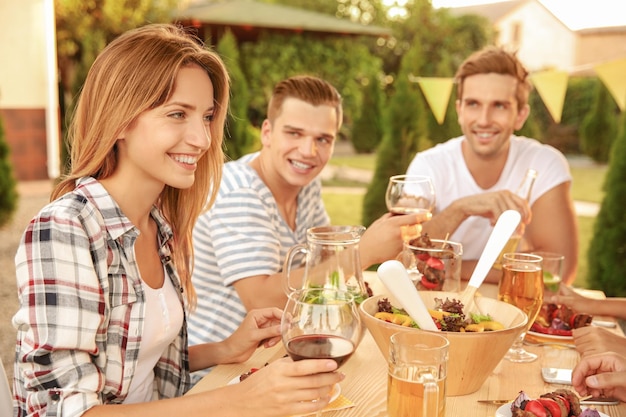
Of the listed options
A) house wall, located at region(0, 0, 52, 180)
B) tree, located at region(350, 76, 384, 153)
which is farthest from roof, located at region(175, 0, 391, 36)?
house wall, located at region(0, 0, 52, 180)

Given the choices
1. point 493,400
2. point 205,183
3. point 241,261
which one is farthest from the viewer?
point 241,261

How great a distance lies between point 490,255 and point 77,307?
36.8 inches

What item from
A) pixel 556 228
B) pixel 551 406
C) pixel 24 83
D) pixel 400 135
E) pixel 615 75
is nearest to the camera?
pixel 551 406

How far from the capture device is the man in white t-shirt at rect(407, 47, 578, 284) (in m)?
3.09

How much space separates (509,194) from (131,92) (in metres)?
1.44

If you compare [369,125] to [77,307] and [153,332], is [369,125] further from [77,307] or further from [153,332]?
[77,307]

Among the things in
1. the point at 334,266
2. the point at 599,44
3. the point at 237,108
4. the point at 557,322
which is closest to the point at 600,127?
the point at 237,108

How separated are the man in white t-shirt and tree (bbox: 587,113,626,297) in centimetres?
239

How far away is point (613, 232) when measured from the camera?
17.6 feet

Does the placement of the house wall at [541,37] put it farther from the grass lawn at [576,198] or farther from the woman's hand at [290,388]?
the woman's hand at [290,388]

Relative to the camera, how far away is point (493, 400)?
1382mm

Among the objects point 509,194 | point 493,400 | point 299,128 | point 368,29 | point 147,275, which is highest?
point 368,29

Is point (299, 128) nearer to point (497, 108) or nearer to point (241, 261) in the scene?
point (241, 261)

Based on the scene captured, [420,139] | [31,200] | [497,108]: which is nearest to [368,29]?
[420,139]
